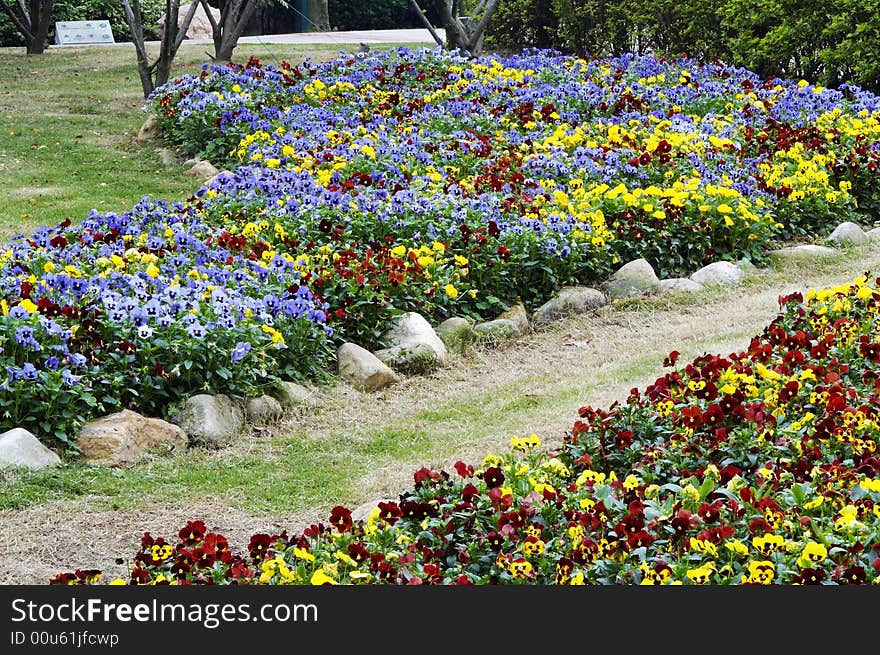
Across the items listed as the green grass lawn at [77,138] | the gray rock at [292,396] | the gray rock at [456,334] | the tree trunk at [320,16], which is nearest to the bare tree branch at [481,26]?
the green grass lawn at [77,138]

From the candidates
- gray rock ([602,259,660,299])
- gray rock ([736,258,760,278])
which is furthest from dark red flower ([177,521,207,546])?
gray rock ([736,258,760,278])

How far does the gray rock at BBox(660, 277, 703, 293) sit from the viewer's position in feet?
22.4

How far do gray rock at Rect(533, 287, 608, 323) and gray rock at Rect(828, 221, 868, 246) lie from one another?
2.05m

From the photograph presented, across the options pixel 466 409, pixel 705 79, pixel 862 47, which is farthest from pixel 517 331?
pixel 862 47

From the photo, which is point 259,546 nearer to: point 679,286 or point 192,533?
point 192,533

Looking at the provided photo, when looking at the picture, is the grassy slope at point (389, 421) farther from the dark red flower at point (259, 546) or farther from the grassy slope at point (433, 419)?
the dark red flower at point (259, 546)

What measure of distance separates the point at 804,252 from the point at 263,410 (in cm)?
400

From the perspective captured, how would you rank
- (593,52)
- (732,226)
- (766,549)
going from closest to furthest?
(766,549) < (732,226) < (593,52)

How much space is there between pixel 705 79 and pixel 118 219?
6.39 m

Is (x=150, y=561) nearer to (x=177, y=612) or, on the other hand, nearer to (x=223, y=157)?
(x=177, y=612)

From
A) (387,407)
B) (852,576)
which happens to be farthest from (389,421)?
(852,576)

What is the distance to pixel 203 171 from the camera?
9250mm

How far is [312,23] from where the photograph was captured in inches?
911

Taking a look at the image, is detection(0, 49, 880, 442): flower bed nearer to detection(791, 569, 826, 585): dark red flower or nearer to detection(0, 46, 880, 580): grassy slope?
detection(0, 46, 880, 580): grassy slope
